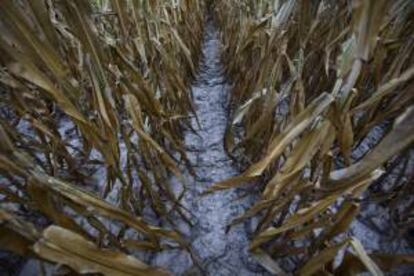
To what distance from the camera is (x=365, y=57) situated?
520 mm

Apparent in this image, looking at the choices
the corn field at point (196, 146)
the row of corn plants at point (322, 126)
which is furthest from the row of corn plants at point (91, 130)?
the row of corn plants at point (322, 126)

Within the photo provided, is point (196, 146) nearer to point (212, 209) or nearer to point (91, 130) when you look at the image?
point (212, 209)

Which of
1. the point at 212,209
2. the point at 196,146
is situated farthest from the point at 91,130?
the point at 196,146

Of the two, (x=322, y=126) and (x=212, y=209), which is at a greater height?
(x=322, y=126)

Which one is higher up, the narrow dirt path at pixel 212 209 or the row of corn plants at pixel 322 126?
the row of corn plants at pixel 322 126

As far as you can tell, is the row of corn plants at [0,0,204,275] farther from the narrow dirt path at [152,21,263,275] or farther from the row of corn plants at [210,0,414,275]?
the row of corn plants at [210,0,414,275]

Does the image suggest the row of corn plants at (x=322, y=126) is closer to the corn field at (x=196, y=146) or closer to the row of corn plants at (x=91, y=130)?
the corn field at (x=196, y=146)

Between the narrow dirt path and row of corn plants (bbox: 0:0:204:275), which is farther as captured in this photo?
the narrow dirt path

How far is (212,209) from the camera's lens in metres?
0.99

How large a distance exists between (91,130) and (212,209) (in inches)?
15.5

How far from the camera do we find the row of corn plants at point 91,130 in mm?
519

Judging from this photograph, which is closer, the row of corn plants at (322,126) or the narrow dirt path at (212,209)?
the row of corn plants at (322,126)

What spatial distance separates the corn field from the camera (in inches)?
21.5

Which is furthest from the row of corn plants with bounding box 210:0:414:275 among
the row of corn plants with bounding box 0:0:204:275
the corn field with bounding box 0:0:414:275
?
the row of corn plants with bounding box 0:0:204:275
